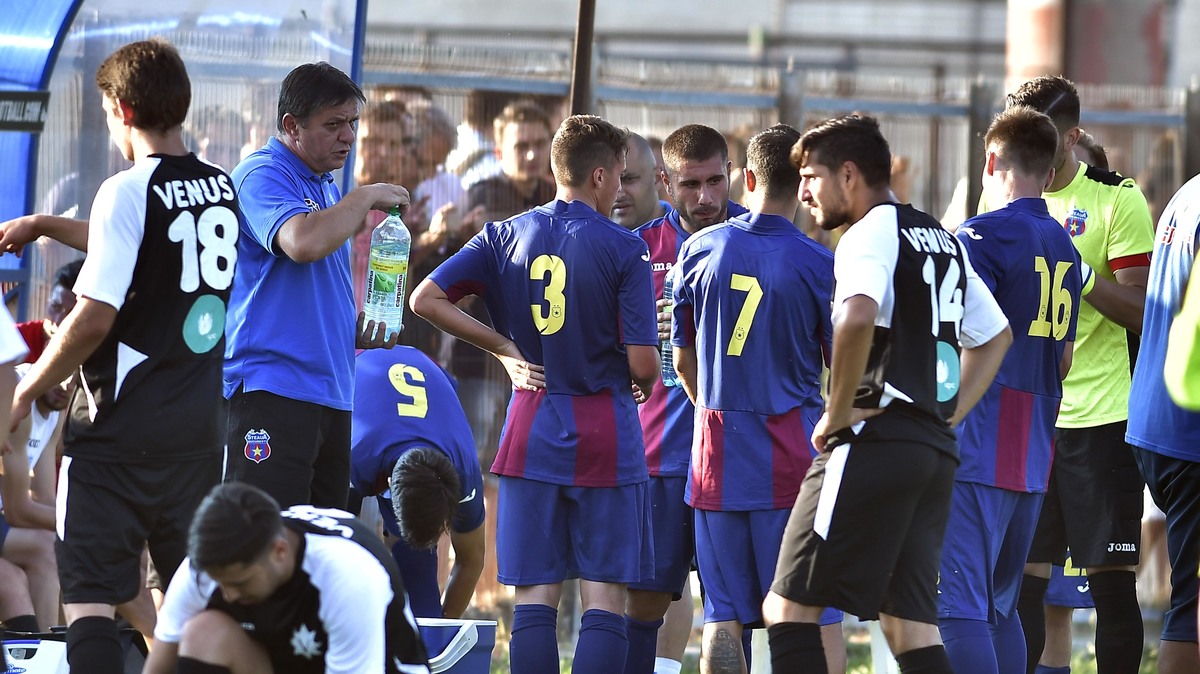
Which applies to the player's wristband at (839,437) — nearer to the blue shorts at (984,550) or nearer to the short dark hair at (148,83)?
the blue shorts at (984,550)

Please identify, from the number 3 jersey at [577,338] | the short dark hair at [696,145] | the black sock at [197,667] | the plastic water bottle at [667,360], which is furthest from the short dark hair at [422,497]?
the short dark hair at [696,145]

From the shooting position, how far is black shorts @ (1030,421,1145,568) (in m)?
6.00

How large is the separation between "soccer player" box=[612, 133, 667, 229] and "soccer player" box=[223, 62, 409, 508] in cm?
192

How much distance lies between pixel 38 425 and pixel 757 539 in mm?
3245

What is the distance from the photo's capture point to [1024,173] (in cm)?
552

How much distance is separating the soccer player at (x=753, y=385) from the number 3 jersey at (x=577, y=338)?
255 millimetres

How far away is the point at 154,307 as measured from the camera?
4590 mm

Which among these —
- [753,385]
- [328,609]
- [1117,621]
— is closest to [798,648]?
[753,385]

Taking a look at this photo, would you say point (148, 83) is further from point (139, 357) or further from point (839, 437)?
point (839, 437)

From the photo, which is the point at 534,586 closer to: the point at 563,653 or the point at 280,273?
the point at 280,273

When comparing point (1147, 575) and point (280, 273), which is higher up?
point (280, 273)

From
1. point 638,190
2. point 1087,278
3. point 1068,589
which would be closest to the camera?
point 1087,278

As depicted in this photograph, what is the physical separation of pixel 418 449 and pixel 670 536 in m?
1.15

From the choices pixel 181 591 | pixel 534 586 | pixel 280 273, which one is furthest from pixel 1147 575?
pixel 181 591
